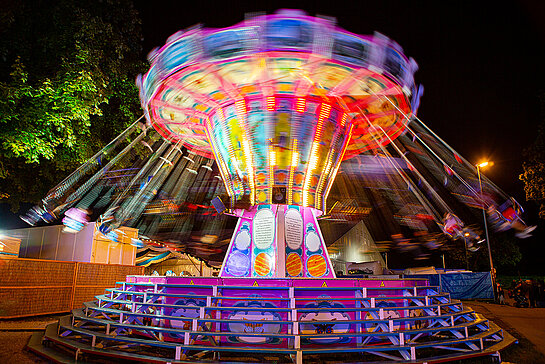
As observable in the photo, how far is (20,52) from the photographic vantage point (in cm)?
1164

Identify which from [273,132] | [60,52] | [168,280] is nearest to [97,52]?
[60,52]

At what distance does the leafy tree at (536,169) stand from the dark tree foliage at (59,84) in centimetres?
1988

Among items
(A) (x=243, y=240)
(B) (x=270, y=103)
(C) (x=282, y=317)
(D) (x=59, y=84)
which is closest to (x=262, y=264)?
(A) (x=243, y=240)

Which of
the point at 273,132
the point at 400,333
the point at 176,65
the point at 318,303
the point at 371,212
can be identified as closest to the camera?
the point at 400,333

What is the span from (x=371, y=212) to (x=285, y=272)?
2279cm

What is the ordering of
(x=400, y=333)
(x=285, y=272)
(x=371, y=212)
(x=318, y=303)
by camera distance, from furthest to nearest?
(x=371, y=212) < (x=285, y=272) < (x=318, y=303) < (x=400, y=333)

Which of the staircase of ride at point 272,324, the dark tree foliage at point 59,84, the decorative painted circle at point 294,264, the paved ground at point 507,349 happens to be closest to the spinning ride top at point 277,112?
the decorative painted circle at point 294,264

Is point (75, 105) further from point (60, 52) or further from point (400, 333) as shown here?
point (400, 333)

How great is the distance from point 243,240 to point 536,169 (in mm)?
17896

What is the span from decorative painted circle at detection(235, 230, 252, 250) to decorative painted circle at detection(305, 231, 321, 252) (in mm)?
1549

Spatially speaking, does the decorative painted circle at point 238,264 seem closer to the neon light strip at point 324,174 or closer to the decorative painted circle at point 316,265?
the decorative painted circle at point 316,265

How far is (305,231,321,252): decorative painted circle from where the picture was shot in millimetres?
9891

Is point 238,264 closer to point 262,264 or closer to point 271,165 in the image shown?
point 262,264

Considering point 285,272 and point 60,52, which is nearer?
point 285,272
